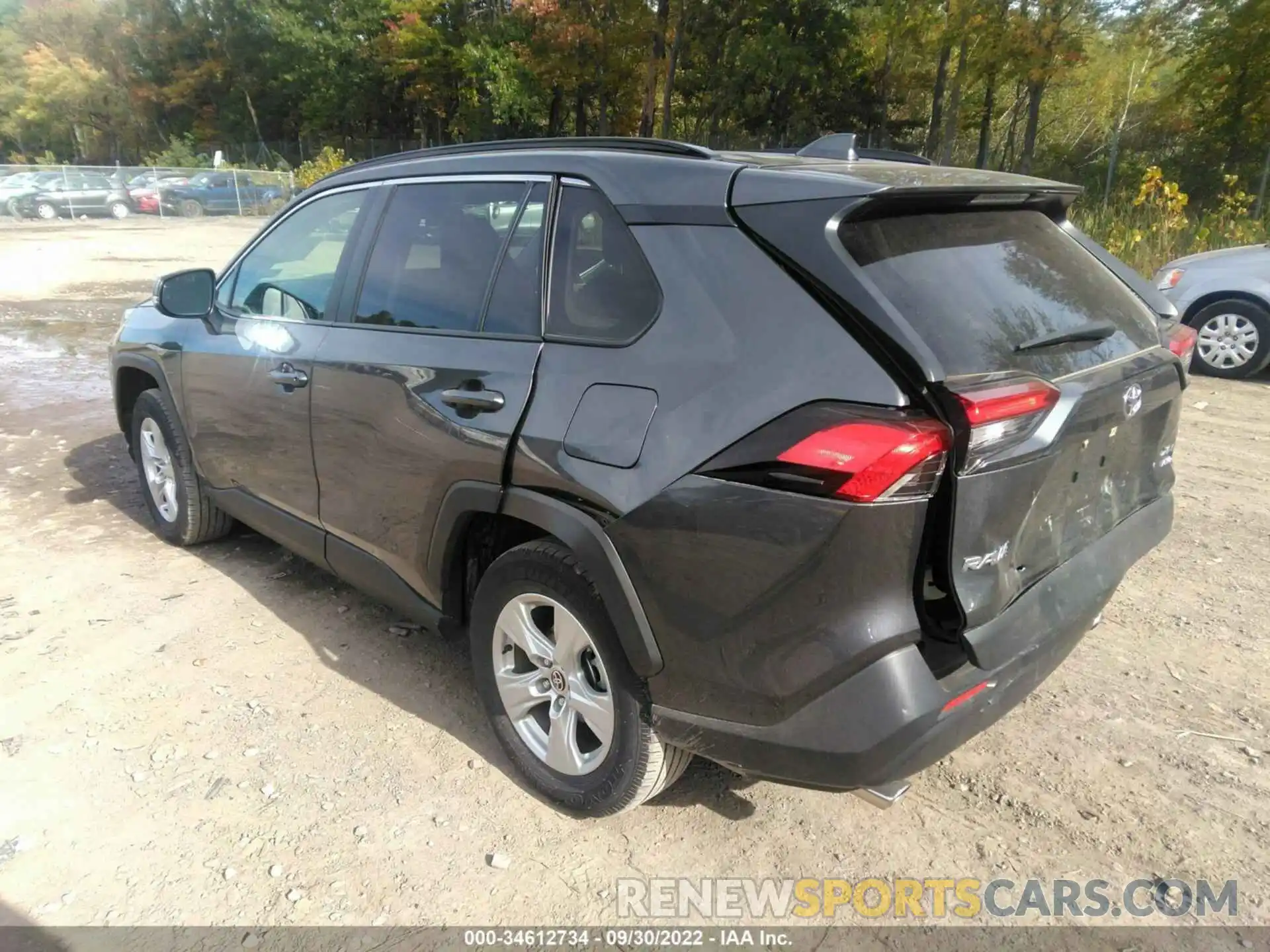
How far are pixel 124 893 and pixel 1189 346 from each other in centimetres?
363

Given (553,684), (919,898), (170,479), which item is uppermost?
(553,684)

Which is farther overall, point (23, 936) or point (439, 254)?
point (439, 254)

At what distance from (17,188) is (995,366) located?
3733 centimetres

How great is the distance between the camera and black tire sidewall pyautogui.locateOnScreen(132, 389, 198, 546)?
4.28m

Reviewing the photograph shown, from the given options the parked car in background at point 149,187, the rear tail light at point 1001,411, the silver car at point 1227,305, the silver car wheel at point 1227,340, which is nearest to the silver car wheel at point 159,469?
the rear tail light at point 1001,411

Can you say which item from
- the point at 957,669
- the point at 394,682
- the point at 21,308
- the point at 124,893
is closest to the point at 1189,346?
the point at 957,669

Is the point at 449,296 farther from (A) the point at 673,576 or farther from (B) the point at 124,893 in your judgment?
(B) the point at 124,893

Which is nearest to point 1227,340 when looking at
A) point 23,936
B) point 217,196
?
point 23,936

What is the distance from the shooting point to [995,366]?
2.02m

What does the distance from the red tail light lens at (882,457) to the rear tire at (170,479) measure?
3523 mm

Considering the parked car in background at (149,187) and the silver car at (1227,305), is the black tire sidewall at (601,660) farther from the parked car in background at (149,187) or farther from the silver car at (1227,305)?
the parked car in background at (149,187)

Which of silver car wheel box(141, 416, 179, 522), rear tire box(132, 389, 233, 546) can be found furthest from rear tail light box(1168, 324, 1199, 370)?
silver car wheel box(141, 416, 179, 522)

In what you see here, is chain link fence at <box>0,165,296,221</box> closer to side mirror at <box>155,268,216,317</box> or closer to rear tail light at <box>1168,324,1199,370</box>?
side mirror at <box>155,268,216,317</box>

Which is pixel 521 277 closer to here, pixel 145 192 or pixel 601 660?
pixel 601 660
